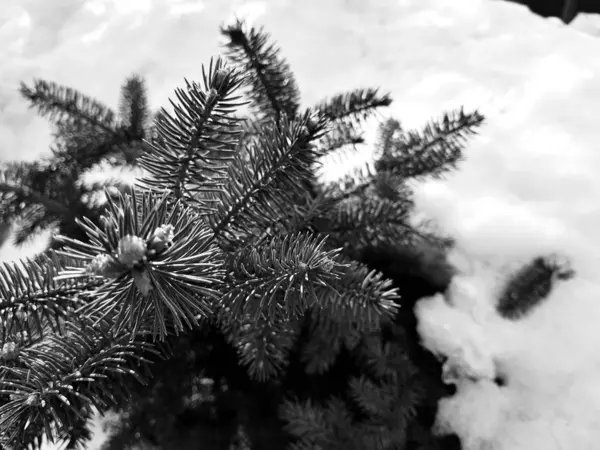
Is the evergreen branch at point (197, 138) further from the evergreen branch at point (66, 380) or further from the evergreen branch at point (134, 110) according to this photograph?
the evergreen branch at point (134, 110)

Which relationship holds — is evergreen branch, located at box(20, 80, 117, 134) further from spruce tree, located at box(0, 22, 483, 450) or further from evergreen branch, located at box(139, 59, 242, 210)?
evergreen branch, located at box(139, 59, 242, 210)

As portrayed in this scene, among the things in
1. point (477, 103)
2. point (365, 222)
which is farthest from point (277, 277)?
point (477, 103)

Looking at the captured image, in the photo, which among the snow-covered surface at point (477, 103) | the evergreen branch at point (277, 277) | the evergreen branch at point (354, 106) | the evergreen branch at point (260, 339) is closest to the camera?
the evergreen branch at point (277, 277)

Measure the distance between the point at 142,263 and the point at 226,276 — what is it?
0.55 feet

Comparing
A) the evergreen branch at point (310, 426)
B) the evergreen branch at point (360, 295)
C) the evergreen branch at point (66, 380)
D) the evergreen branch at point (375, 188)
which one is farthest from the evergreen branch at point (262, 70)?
the evergreen branch at point (310, 426)

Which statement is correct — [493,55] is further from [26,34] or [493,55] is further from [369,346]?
[26,34]

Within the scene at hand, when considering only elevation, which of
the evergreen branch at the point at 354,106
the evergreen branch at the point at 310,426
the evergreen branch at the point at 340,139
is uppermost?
the evergreen branch at the point at 354,106

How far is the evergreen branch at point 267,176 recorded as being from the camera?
1.59 ft

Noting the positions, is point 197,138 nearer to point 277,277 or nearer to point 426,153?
point 277,277

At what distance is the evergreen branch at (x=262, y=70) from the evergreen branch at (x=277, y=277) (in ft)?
0.94

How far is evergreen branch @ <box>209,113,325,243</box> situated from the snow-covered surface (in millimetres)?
630

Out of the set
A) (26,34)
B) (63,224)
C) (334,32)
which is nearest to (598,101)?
(334,32)

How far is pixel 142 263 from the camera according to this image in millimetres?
324

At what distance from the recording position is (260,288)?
46cm
